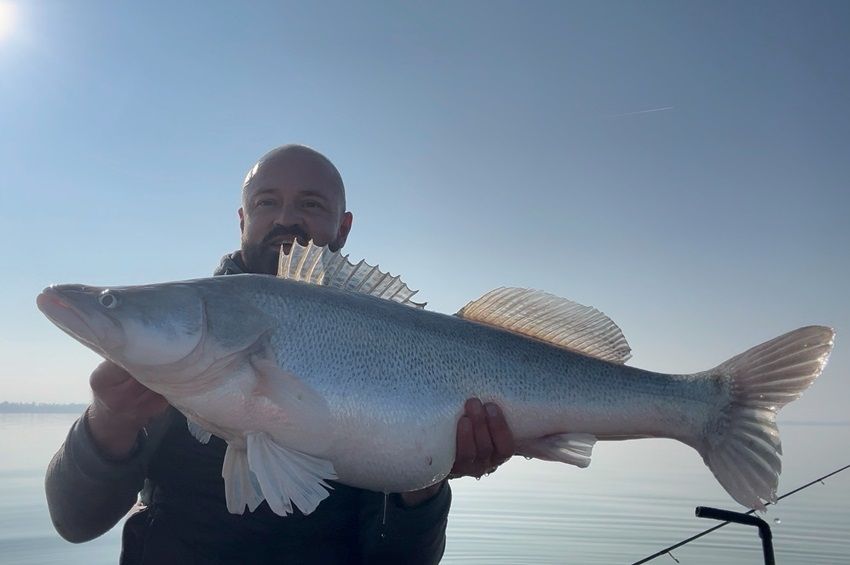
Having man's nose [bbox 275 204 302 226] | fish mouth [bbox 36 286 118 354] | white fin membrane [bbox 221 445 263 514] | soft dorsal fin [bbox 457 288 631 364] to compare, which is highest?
man's nose [bbox 275 204 302 226]

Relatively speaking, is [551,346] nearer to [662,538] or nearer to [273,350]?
[273,350]

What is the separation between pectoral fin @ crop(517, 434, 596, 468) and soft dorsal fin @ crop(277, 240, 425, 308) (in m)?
1.11

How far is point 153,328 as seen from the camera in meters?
3.54

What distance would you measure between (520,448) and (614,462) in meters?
31.8

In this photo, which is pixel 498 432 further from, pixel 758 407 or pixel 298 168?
pixel 298 168

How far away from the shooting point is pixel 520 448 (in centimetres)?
409

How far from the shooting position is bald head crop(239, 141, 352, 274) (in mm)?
5488

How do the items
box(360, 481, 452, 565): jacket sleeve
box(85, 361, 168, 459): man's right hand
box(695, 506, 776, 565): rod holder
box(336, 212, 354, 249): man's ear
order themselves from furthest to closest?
1. box(336, 212, 354, 249): man's ear
2. box(695, 506, 776, 565): rod holder
3. box(360, 481, 452, 565): jacket sleeve
4. box(85, 361, 168, 459): man's right hand

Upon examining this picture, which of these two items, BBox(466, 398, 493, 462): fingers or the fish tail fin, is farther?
the fish tail fin

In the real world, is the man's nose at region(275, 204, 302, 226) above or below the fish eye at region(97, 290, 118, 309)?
above

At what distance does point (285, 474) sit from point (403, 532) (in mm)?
1203

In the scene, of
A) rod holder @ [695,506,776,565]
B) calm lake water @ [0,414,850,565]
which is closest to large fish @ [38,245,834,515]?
rod holder @ [695,506,776,565]

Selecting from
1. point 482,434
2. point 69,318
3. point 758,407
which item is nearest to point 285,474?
point 482,434

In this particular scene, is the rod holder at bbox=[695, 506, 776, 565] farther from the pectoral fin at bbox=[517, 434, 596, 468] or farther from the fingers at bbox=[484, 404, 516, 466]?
the fingers at bbox=[484, 404, 516, 466]
